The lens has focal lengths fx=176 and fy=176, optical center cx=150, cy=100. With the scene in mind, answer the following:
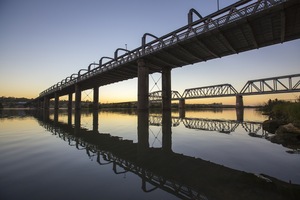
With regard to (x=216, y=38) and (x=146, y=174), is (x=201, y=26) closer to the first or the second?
(x=216, y=38)

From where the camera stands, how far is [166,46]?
31688 millimetres

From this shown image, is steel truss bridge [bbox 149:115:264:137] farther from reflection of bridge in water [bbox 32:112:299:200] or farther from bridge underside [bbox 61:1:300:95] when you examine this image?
bridge underside [bbox 61:1:300:95]

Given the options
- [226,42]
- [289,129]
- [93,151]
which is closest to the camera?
[93,151]

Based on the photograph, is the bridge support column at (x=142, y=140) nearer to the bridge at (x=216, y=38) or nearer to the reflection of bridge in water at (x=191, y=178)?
the reflection of bridge in water at (x=191, y=178)

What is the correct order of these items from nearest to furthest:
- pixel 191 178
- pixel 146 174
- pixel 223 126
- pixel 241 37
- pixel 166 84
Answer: pixel 191 178, pixel 146 174, pixel 223 126, pixel 241 37, pixel 166 84

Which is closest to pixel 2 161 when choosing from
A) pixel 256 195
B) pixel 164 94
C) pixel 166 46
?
pixel 256 195

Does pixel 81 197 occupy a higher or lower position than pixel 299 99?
lower

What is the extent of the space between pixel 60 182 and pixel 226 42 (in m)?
30.3

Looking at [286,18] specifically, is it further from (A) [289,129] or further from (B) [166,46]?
(A) [289,129]

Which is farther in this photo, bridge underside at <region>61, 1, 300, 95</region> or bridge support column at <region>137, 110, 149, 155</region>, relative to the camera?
bridge underside at <region>61, 1, 300, 95</region>

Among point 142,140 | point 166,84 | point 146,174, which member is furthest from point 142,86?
point 146,174

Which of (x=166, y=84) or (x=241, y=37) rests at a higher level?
(x=241, y=37)

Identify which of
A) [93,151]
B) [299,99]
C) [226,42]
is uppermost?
[226,42]

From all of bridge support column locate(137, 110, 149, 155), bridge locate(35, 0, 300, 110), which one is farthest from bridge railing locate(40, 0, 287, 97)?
bridge support column locate(137, 110, 149, 155)
